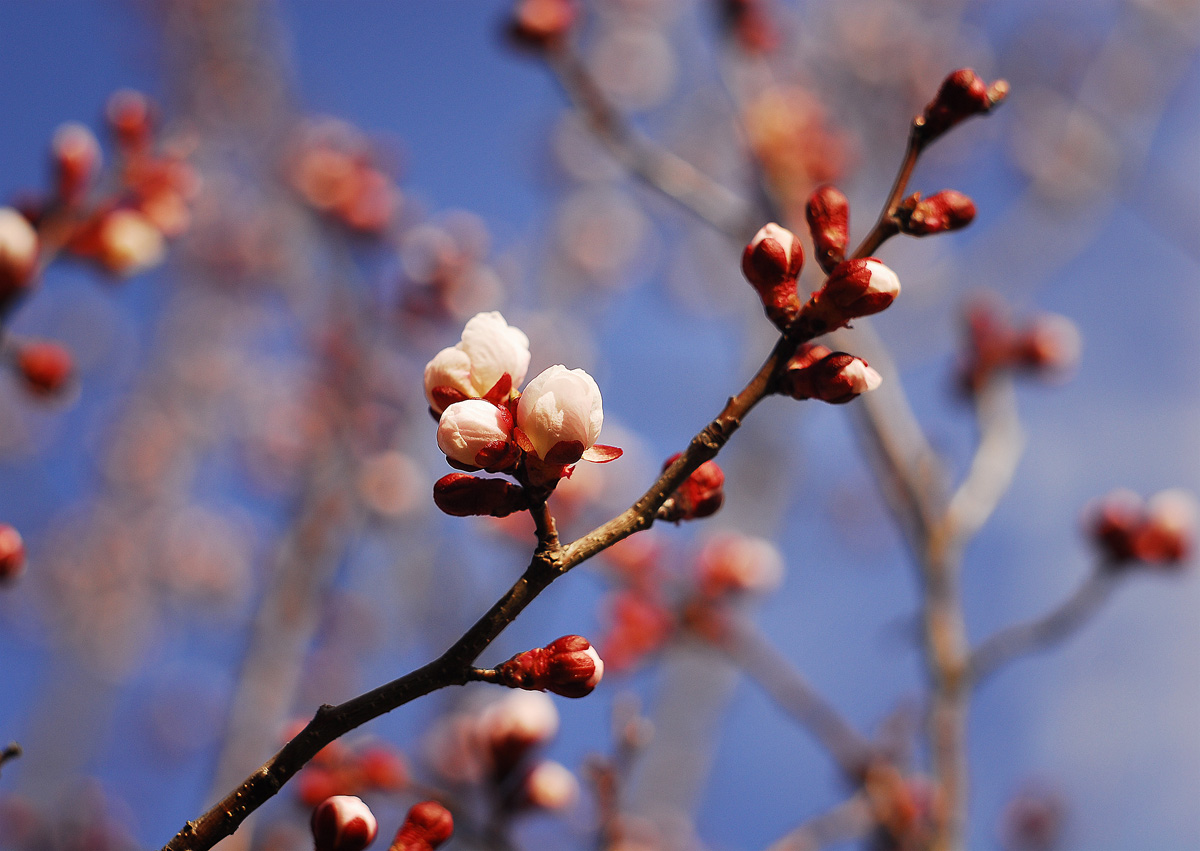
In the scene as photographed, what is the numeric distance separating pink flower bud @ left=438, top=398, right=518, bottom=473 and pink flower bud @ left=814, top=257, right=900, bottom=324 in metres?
0.38

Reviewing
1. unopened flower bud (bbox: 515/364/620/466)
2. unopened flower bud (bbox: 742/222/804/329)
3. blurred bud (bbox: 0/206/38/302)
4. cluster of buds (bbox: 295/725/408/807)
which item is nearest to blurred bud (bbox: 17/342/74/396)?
blurred bud (bbox: 0/206/38/302)

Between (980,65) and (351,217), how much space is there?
5.07 m

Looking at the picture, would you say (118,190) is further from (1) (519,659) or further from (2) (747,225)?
(2) (747,225)

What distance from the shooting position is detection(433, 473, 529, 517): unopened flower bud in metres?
0.88

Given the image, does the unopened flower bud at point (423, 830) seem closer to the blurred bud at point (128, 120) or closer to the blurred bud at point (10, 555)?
the blurred bud at point (10, 555)

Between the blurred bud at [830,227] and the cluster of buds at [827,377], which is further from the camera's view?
the blurred bud at [830,227]

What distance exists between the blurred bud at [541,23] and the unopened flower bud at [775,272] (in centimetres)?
182

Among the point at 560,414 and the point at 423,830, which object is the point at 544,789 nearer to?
the point at 423,830

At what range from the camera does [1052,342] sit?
2453 millimetres

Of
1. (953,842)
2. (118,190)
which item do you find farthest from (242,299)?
(953,842)

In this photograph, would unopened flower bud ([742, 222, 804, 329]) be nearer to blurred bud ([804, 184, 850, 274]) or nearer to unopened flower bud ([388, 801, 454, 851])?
blurred bud ([804, 184, 850, 274])

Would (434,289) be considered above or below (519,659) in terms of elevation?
above

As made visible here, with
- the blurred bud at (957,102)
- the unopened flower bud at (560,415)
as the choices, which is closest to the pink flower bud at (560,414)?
the unopened flower bud at (560,415)

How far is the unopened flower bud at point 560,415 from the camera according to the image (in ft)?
2.71
